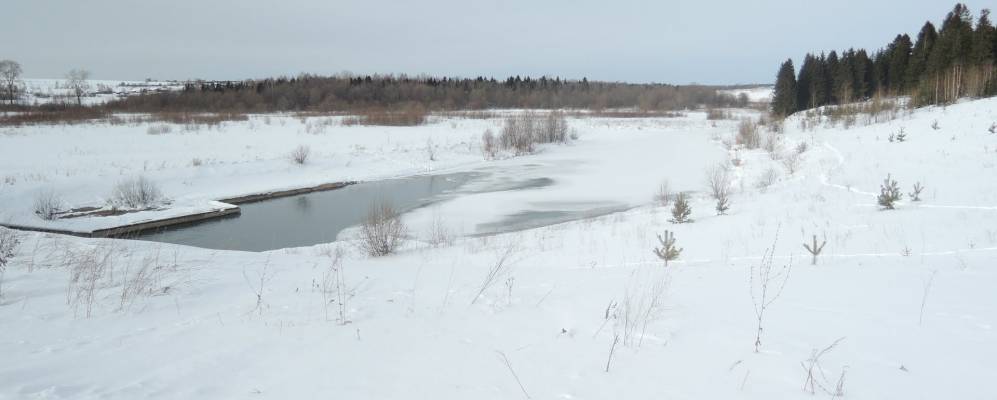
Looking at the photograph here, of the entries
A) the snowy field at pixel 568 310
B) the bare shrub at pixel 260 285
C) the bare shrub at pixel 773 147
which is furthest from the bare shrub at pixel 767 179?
the bare shrub at pixel 260 285

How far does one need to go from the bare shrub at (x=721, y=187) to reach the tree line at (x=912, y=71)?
36.0 ft

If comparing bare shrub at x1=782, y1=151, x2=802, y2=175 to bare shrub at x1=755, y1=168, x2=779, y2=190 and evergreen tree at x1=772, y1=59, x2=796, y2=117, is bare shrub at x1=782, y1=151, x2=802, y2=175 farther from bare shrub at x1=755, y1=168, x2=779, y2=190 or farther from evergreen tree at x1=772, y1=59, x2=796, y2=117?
evergreen tree at x1=772, y1=59, x2=796, y2=117

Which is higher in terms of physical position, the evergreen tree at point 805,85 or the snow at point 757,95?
the snow at point 757,95

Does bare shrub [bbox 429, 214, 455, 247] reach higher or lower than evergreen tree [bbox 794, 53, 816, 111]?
lower

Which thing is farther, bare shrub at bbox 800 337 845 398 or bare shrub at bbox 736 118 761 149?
bare shrub at bbox 736 118 761 149

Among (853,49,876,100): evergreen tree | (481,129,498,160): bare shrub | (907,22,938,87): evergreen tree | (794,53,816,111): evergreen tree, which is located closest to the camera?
(481,129,498,160): bare shrub

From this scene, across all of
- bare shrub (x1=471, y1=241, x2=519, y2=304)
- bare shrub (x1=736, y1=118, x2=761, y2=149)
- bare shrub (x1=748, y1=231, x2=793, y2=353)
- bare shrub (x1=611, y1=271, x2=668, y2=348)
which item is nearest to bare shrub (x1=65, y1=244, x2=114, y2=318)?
bare shrub (x1=471, y1=241, x2=519, y2=304)

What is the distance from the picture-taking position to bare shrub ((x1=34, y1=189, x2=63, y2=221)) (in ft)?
43.1

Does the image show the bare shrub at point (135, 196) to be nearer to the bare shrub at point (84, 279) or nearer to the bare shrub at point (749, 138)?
the bare shrub at point (84, 279)

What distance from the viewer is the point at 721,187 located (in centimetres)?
1448

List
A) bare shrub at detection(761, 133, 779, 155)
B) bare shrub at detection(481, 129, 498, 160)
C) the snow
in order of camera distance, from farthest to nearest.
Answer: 1. the snow
2. bare shrub at detection(481, 129, 498, 160)
3. bare shrub at detection(761, 133, 779, 155)

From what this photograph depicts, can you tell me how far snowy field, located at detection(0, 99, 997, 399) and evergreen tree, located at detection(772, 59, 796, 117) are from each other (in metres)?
29.5

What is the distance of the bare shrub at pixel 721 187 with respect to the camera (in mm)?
10677

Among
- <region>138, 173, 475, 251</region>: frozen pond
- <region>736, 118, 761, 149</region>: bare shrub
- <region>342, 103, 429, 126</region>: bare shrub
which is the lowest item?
<region>138, 173, 475, 251</region>: frozen pond
